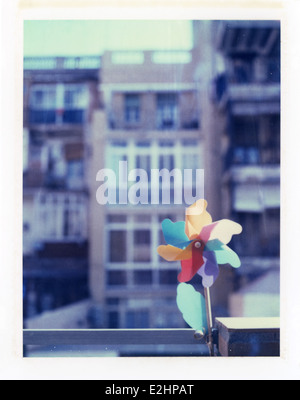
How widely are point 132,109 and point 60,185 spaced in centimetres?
99

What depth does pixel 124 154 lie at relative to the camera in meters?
2.84

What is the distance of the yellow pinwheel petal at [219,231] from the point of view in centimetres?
144

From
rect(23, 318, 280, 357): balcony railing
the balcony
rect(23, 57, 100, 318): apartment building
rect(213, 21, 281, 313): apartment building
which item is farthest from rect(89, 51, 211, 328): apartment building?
rect(23, 318, 280, 357): balcony railing

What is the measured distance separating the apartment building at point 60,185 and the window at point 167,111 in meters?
0.55

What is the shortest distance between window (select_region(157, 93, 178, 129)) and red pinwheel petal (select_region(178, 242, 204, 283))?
197 centimetres

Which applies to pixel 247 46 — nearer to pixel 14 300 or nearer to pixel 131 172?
pixel 131 172

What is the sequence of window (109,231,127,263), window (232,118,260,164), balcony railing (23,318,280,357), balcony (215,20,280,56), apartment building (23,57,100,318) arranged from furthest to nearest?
window (109,231,127,263)
apartment building (23,57,100,318)
window (232,118,260,164)
balcony (215,20,280,56)
balcony railing (23,318,280,357)

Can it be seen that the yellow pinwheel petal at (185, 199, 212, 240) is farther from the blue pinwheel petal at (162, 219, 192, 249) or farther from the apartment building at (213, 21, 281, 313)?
the apartment building at (213, 21, 281, 313)

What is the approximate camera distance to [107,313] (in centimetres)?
352

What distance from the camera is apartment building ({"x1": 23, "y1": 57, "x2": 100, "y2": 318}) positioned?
3.53m

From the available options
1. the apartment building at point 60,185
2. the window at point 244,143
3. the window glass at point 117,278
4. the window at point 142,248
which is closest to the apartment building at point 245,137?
the window at point 244,143

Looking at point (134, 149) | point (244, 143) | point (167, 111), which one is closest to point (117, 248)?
point (134, 149)
